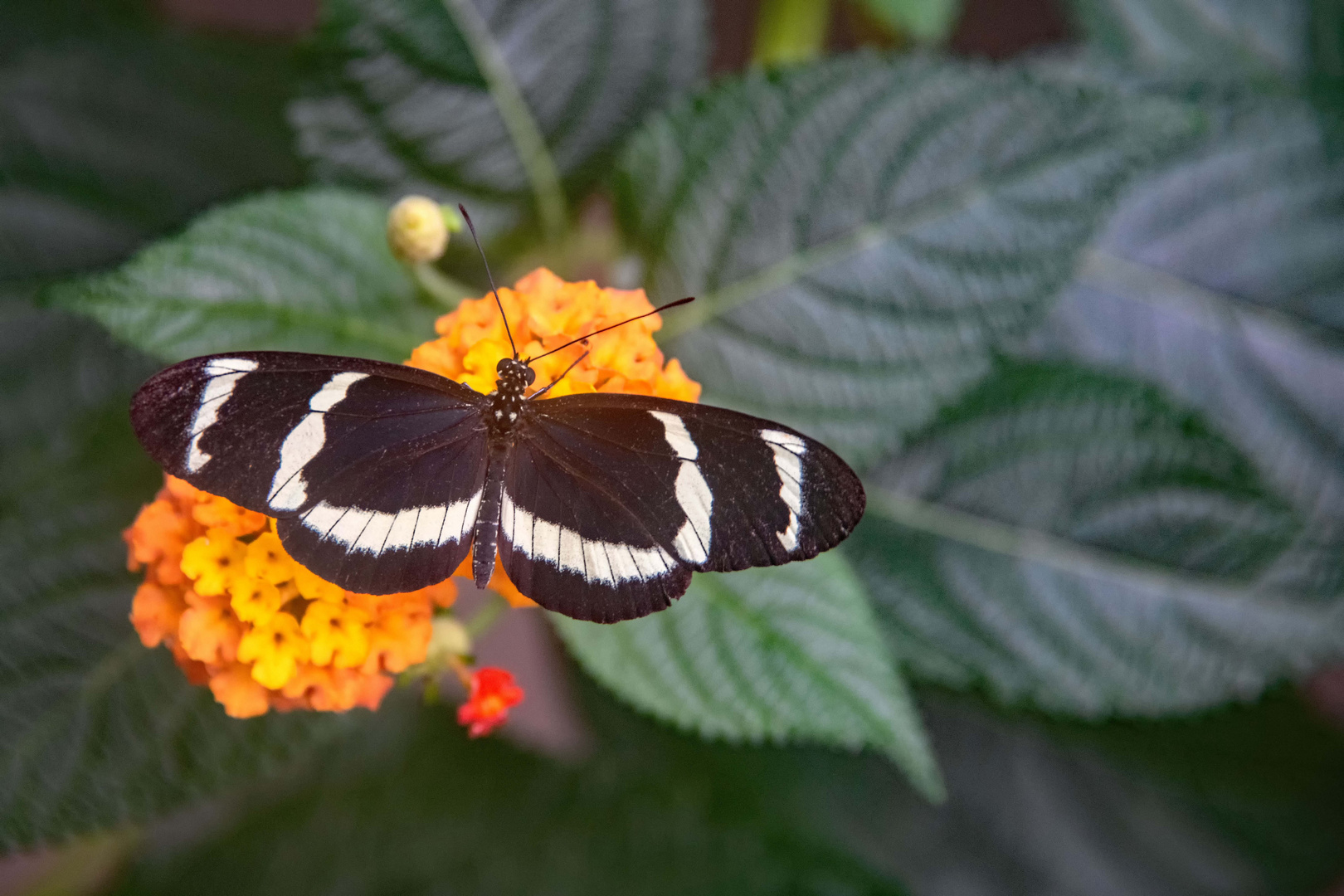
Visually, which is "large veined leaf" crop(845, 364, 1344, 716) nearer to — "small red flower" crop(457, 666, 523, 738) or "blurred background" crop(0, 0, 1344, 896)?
"blurred background" crop(0, 0, 1344, 896)

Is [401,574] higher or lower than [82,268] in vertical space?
lower

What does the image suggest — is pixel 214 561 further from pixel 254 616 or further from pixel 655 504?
pixel 655 504

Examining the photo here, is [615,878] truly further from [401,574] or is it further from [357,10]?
[357,10]

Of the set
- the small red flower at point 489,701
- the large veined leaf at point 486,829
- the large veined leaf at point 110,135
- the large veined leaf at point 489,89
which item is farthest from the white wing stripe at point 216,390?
the large veined leaf at point 486,829

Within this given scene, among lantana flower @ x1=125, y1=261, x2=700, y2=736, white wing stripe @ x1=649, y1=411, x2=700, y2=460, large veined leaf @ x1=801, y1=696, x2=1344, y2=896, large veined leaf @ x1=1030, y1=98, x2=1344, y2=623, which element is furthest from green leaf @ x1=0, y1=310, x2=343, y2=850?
large veined leaf @ x1=1030, y1=98, x2=1344, y2=623

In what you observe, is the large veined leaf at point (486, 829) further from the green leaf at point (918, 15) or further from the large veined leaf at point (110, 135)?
the green leaf at point (918, 15)

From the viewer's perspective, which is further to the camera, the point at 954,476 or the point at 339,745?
the point at 339,745

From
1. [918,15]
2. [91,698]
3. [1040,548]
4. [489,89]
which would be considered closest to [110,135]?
[489,89]

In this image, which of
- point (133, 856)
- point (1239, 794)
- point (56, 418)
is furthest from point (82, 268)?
point (1239, 794)
